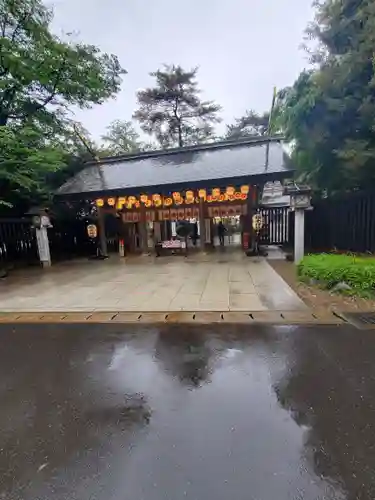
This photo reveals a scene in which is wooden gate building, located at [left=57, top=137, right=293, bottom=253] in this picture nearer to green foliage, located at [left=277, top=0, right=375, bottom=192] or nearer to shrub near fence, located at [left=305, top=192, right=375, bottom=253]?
shrub near fence, located at [left=305, top=192, right=375, bottom=253]

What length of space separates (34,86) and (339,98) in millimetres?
12047

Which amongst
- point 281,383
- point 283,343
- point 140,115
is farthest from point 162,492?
point 140,115

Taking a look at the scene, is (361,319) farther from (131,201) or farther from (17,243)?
(17,243)

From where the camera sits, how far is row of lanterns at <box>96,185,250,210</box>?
39.2 feet

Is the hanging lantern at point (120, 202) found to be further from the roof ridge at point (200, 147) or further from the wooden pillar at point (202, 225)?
the roof ridge at point (200, 147)

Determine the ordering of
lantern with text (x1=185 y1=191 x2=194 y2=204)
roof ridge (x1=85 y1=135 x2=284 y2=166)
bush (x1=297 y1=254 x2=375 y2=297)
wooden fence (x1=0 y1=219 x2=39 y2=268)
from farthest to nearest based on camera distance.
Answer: roof ridge (x1=85 y1=135 x2=284 y2=166), wooden fence (x1=0 y1=219 x2=39 y2=268), lantern with text (x1=185 y1=191 x2=194 y2=204), bush (x1=297 y1=254 x2=375 y2=297)

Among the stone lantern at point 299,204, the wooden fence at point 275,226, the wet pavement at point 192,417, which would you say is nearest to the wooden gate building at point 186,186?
the wooden fence at point 275,226

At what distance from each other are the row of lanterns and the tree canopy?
108 inches

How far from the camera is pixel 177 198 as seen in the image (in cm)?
1242

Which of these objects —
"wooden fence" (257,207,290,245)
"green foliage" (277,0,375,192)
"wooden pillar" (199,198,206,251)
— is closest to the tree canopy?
"wooden pillar" (199,198,206,251)

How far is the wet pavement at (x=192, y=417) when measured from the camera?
2033 millimetres

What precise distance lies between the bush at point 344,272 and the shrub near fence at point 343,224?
2.67m

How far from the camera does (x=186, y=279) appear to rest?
28.0 ft

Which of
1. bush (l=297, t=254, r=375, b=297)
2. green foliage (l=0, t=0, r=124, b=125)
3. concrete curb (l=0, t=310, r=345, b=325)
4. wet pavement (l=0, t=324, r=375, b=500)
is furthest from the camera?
green foliage (l=0, t=0, r=124, b=125)
